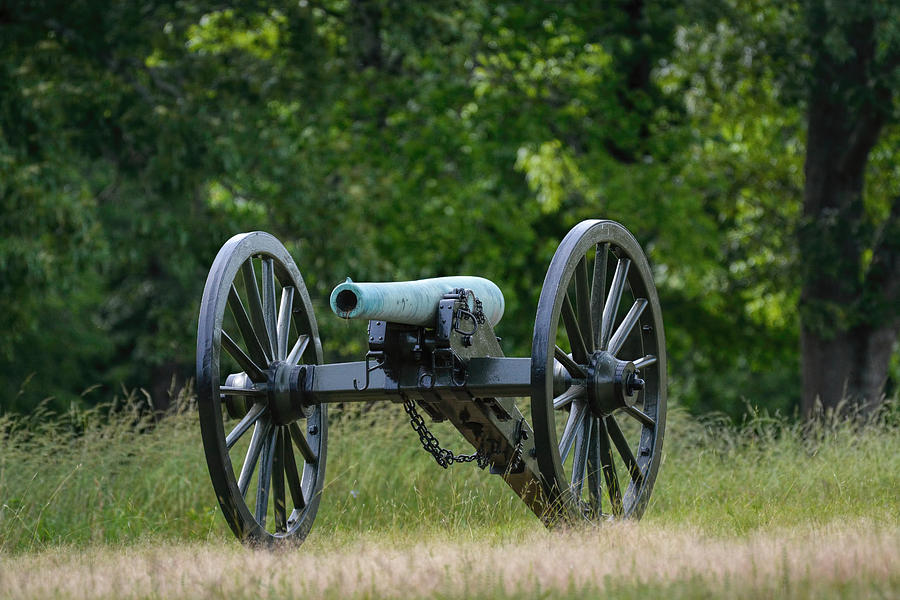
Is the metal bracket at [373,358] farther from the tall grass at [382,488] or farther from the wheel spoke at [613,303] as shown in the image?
the wheel spoke at [613,303]

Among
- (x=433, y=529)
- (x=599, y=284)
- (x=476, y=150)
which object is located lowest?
(x=433, y=529)

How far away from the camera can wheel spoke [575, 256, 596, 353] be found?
6.46 metres

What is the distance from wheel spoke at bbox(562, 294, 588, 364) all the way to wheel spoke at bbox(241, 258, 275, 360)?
5.01 ft

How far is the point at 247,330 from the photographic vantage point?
6641mm

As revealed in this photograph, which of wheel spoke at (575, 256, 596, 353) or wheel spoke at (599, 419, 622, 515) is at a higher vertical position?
wheel spoke at (575, 256, 596, 353)

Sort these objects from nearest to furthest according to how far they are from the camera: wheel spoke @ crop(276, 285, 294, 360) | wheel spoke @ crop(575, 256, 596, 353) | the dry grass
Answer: the dry grass → wheel spoke @ crop(575, 256, 596, 353) → wheel spoke @ crop(276, 285, 294, 360)

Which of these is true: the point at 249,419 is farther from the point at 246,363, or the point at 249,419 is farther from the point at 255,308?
the point at 255,308

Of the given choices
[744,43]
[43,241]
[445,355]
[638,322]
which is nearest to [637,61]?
[744,43]

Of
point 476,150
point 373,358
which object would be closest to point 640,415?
point 373,358

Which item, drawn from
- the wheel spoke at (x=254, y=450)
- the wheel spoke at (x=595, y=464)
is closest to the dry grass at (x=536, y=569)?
the wheel spoke at (x=595, y=464)

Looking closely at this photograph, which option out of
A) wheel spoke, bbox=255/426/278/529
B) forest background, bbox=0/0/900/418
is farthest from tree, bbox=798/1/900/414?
wheel spoke, bbox=255/426/278/529

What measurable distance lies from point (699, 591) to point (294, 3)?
1213cm

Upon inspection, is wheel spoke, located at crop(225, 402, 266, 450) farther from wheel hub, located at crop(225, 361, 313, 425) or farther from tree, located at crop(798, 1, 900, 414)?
tree, located at crop(798, 1, 900, 414)

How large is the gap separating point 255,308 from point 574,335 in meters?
1.61
